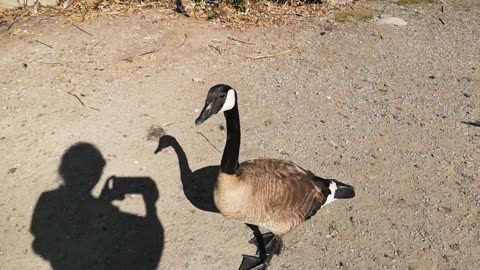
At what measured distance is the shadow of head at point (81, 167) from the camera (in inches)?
152

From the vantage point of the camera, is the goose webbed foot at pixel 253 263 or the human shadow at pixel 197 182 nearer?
the goose webbed foot at pixel 253 263

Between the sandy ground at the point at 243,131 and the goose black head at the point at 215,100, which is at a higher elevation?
the goose black head at the point at 215,100

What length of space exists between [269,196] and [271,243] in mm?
632

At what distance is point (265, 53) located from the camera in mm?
5703

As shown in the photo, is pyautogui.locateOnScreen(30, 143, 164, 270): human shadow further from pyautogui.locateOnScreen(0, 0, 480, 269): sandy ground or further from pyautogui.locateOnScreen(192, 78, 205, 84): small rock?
pyautogui.locateOnScreen(192, 78, 205, 84): small rock

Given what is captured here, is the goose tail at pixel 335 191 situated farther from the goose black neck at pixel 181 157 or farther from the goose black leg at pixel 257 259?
the goose black neck at pixel 181 157

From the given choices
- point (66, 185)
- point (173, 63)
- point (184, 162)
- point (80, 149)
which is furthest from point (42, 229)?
point (173, 63)

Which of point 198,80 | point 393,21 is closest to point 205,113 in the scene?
point 198,80

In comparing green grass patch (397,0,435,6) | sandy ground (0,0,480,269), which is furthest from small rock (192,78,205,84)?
green grass patch (397,0,435,6)

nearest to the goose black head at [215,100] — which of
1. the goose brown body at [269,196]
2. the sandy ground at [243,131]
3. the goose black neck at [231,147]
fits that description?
the goose black neck at [231,147]

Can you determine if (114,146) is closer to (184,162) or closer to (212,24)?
(184,162)

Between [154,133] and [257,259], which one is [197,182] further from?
[257,259]

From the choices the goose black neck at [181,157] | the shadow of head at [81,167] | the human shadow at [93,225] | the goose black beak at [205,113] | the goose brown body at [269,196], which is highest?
the goose black beak at [205,113]

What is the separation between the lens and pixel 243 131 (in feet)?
14.7
